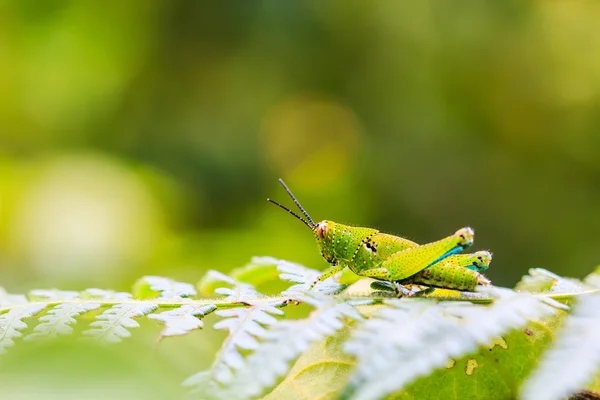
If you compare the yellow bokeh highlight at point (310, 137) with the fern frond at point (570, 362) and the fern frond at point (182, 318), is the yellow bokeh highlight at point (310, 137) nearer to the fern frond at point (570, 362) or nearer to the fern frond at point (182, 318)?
the fern frond at point (182, 318)

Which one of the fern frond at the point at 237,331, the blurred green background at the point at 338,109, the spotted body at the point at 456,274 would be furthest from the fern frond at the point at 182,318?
the blurred green background at the point at 338,109

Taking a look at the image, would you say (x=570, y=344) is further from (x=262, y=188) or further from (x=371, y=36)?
(x=371, y=36)

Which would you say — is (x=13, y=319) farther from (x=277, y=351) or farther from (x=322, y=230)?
(x=322, y=230)

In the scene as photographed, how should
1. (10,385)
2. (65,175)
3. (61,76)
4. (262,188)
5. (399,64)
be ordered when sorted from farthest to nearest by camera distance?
(399,64) → (262,188) → (61,76) → (65,175) → (10,385)

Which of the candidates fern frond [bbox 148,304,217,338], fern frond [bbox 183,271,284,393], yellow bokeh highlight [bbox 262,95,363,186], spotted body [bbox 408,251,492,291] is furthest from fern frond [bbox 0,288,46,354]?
yellow bokeh highlight [bbox 262,95,363,186]

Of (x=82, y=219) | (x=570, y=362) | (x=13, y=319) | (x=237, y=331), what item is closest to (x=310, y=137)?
(x=82, y=219)

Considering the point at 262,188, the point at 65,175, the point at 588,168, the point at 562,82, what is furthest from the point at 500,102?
the point at 65,175

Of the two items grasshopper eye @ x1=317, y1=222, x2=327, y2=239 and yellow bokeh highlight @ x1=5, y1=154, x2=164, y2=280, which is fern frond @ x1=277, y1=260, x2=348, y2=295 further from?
yellow bokeh highlight @ x1=5, y1=154, x2=164, y2=280
